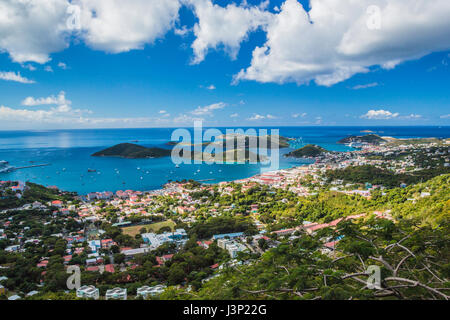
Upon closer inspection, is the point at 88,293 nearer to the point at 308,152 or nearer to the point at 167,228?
the point at 167,228

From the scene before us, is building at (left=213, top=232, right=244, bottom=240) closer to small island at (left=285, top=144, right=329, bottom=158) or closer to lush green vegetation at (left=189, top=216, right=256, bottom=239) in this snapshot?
lush green vegetation at (left=189, top=216, right=256, bottom=239)

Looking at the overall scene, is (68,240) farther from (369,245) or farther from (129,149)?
(129,149)

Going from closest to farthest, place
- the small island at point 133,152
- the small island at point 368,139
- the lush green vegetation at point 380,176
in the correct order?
the lush green vegetation at point 380,176 → the small island at point 133,152 → the small island at point 368,139

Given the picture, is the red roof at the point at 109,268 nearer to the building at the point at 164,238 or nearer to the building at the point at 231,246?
the building at the point at 164,238

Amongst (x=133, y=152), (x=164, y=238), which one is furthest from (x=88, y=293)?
(x=133, y=152)

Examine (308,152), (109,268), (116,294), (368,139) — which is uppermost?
(368,139)

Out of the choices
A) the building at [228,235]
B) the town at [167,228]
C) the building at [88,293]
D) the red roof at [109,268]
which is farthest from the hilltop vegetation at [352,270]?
the building at [228,235]
